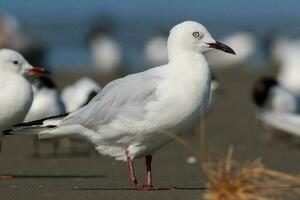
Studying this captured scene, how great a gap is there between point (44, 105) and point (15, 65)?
3.15 m

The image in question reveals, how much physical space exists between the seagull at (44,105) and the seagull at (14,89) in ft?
9.43

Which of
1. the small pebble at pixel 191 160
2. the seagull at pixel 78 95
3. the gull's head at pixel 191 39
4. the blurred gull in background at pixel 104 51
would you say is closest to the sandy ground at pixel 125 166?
the small pebble at pixel 191 160

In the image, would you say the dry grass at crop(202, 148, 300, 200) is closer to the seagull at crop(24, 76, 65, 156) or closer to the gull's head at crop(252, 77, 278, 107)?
the seagull at crop(24, 76, 65, 156)

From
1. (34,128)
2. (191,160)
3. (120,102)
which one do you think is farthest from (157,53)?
(120,102)

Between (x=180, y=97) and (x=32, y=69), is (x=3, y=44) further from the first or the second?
(x=180, y=97)

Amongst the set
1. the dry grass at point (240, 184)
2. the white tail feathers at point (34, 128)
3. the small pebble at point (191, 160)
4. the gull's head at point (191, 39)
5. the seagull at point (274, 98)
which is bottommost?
the small pebble at point (191, 160)

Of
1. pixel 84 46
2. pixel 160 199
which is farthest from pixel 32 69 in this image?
pixel 84 46

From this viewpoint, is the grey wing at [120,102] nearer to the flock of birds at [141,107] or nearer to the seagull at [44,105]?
the flock of birds at [141,107]

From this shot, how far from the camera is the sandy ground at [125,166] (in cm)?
719

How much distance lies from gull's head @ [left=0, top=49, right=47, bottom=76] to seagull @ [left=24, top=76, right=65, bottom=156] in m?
2.85

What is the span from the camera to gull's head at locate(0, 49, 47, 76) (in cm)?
922

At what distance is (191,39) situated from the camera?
7875mm

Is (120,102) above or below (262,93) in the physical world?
above

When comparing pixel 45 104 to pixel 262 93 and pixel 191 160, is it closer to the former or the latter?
pixel 191 160
